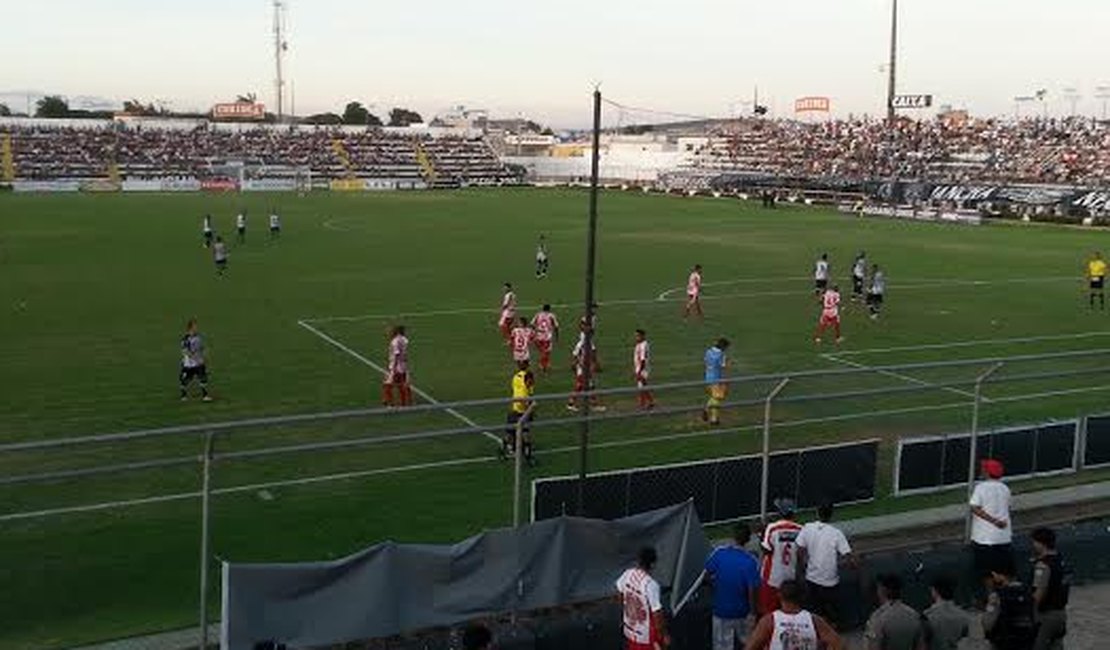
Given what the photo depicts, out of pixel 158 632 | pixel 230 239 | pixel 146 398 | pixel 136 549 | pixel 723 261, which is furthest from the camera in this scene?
pixel 230 239

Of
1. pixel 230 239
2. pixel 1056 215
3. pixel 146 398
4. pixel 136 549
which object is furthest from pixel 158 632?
pixel 1056 215

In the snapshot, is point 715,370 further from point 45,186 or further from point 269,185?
point 269,185

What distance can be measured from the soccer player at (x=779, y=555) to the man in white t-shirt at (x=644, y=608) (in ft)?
5.34

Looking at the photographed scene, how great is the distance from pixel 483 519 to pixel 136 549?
398 centimetres

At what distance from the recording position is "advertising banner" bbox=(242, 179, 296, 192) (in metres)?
99.7

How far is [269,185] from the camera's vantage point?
331 feet

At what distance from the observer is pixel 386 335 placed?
2898cm

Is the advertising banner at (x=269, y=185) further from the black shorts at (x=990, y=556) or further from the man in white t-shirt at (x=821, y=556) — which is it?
the man in white t-shirt at (x=821, y=556)

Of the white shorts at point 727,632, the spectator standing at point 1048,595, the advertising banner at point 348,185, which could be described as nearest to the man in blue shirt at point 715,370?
the white shorts at point 727,632

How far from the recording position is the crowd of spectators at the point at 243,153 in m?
104

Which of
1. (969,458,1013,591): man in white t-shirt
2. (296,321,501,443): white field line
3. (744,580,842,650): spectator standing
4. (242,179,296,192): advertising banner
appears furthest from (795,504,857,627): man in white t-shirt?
(242,179,296,192): advertising banner

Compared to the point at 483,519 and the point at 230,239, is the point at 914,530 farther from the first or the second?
the point at 230,239

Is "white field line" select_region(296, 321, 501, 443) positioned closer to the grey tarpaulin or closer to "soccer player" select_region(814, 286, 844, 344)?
the grey tarpaulin

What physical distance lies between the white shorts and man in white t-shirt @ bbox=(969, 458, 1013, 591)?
273cm
